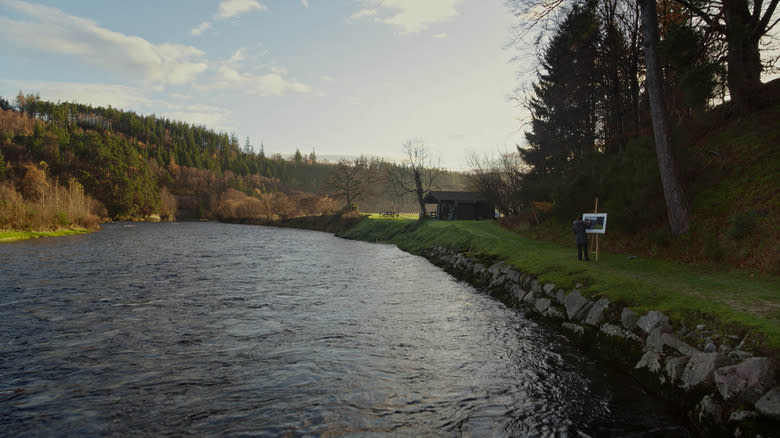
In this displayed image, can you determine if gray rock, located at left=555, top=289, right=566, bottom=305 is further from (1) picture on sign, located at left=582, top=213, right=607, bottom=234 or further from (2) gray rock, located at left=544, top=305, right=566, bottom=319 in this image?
(1) picture on sign, located at left=582, top=213, right=607, bottom=234

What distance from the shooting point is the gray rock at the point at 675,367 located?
23.0 feet

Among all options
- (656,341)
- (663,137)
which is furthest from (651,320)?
(663,137)

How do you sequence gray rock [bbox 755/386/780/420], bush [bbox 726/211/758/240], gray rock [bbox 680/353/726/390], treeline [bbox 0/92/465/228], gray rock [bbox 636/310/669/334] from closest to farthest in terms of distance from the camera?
gray rock [bbox 755/386/780/420] → gray rock [bbox 680/353/726/390] → gray rock [bbox 636/310/669/334] → bush [bbox 726/211/758/240] → treeline [bbox 0/92/465/228]

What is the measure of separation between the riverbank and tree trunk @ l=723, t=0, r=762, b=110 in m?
10.6

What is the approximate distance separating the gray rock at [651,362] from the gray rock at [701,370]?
0.60 m

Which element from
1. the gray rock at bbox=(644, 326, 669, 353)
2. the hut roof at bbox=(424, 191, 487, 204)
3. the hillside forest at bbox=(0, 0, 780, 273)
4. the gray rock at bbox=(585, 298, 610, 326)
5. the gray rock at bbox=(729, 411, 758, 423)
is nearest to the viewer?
the gray rock at bbox=(729, 411, 758, 423)

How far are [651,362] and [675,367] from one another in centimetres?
60

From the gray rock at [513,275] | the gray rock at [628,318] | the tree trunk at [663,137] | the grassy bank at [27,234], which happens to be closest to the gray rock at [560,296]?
the gray rock at [628,318]

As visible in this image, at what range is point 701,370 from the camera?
655 centimetres

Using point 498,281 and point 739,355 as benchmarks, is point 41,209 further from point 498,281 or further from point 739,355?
point 739,355

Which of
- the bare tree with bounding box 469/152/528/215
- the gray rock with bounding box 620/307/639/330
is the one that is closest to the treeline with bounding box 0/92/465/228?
the bare tree with bounding box 469/152/528/215

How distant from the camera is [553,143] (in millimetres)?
32406

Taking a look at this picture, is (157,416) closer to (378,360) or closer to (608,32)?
(378,360)

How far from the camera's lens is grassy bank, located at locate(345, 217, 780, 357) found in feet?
23.8
